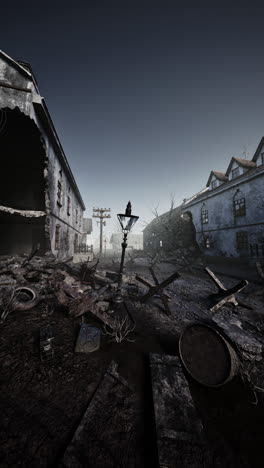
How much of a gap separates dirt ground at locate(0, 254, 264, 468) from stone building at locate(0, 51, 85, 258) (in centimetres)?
614

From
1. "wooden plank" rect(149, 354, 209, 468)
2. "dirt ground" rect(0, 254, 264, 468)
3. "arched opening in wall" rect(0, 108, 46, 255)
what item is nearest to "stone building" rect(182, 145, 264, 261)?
"dirt ground" rect(0, 254, 264, 468)

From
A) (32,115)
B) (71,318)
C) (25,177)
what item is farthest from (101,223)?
(71,318)

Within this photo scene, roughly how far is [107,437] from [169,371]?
105 cm

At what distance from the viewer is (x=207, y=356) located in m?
2.43

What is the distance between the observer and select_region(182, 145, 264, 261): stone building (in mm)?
13414

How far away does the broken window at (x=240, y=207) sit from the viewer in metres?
14.7

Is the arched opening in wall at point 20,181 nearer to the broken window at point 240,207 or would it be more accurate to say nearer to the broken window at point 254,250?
the broken window at point 254,250

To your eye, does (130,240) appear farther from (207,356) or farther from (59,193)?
(207,356)

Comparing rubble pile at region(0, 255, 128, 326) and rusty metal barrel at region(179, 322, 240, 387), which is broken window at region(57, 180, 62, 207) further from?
rusty metal barrel at region(179, 322, 240, 387)

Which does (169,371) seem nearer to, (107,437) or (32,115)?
(107,437)

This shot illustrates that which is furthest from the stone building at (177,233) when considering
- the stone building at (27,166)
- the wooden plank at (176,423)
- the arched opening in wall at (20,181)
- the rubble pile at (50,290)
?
the wooden plank at (176,423)

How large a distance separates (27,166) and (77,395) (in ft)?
34.8

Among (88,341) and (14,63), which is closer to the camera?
(88,341)

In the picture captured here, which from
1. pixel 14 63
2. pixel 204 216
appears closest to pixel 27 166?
pixel 14 63
